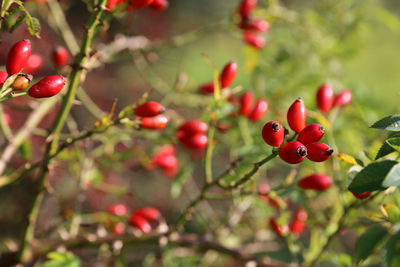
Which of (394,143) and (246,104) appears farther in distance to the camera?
(246,104)

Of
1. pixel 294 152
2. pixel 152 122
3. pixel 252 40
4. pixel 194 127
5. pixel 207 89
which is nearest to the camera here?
pixel 294 152

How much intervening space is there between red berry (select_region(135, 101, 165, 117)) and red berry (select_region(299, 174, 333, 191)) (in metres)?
0.46

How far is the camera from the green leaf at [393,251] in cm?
82

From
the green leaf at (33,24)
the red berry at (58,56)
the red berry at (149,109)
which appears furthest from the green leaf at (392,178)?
the red berry at (58,56)

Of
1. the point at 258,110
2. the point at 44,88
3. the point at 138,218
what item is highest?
the point at 44,88

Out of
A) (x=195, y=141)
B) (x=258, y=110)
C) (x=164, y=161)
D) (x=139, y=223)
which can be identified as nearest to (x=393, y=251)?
(x=195, y=141)

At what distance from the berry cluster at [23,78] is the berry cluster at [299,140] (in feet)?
1.52

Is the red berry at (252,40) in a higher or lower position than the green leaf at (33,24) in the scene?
lower

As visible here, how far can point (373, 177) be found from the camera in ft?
2.57

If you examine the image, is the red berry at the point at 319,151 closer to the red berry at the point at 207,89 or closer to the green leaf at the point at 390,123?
the green leaf at the point at 390,123

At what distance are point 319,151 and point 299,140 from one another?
0.06 meters

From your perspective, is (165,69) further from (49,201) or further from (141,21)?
(49,201)

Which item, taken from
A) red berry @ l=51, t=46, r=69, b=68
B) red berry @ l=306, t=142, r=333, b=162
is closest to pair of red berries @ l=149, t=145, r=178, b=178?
red berry @ l=51, t=46, r=69, b=68

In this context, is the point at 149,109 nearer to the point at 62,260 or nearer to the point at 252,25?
the point at 62,260
